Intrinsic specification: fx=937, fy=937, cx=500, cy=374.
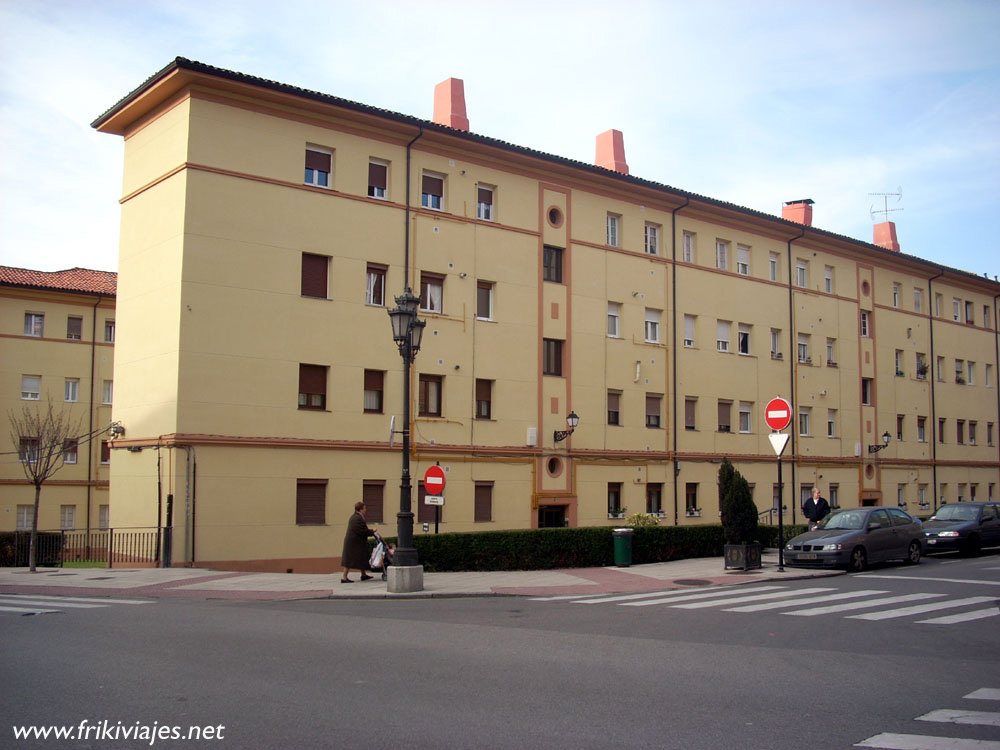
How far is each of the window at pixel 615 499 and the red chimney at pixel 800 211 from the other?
1771cm

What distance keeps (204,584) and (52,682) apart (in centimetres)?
1066

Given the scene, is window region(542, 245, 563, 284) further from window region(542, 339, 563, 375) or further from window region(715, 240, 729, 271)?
window region(715, 240, 729, 271)

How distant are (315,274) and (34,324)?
89.8 feet

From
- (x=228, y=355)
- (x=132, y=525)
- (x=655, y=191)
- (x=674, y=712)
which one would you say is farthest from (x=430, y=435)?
(x=674, y=712)

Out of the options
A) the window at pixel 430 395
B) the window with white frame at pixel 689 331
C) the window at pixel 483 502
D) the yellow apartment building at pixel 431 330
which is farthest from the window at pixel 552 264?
the window at pixel 483 502

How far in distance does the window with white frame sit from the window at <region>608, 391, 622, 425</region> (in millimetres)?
4090

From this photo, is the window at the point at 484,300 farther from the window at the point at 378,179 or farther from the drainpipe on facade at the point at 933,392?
the drainpipe on facade at the point at 933,392

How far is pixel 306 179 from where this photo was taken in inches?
1022

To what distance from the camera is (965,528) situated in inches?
1003

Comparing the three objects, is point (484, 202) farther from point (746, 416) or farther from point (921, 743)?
point (921, 743)

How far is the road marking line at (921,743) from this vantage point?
6480mm

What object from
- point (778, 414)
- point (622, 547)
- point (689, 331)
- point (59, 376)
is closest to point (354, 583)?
point (622, 547)

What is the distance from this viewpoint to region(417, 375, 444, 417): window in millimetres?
27578

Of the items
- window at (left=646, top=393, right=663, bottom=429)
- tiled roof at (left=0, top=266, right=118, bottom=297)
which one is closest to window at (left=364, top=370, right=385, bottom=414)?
window at (left=646, top=393, right=663, bottom=429)
